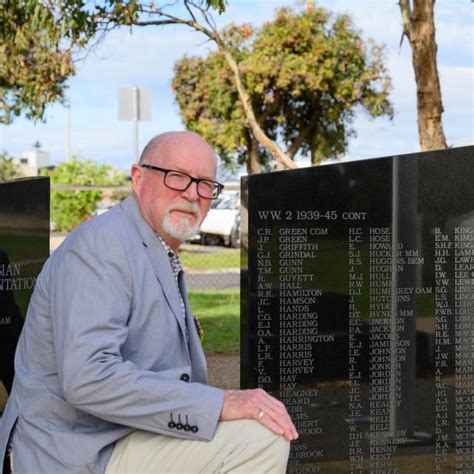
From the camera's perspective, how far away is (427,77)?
9.43 meters

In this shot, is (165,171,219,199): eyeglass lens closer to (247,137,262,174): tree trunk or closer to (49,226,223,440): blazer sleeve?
(49,226,223,440): blazer sleeve

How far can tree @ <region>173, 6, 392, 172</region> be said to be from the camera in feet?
84.3

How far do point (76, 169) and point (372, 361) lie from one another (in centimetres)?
2109

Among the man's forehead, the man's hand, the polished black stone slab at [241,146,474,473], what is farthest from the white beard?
the polished black stone slab at [241,146,474,473]

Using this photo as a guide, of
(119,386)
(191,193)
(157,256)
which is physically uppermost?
(191,193)

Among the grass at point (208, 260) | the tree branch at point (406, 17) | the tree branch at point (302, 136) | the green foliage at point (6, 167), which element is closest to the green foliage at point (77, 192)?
the grass at point (208, 260)

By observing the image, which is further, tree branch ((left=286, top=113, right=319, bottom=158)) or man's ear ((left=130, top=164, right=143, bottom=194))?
tree branch ((left=286, top=113, right=319, bottom=158))

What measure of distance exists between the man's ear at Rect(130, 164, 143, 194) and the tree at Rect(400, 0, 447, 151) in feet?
20.2

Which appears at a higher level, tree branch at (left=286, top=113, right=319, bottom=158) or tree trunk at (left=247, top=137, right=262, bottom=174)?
tree branch at (left=286, top=113, right=319, bottom=158)

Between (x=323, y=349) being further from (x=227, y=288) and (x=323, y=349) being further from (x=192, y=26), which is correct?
(x=227, y=288)

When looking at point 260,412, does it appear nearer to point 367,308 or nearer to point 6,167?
point 367,308

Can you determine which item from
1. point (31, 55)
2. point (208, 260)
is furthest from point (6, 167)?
point (31, 55)

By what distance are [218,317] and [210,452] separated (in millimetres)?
9485

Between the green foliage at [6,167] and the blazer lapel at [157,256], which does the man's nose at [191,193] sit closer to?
the blazer lapel at [157,256]
